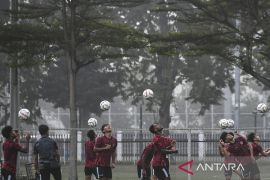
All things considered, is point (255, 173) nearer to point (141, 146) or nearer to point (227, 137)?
point (227, 137)

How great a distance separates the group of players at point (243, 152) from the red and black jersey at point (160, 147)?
1760mm

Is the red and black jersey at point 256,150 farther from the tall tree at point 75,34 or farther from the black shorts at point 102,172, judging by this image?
the tall tree at point 75,34

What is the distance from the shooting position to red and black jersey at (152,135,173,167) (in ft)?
60.4

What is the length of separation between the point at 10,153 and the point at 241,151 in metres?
5.56

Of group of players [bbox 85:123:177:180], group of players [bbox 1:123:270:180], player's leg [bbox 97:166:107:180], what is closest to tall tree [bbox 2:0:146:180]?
group of players [bbox 85:123:177:180]

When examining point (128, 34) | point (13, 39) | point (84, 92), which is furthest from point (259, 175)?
point (84, 92)

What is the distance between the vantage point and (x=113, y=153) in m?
19.8

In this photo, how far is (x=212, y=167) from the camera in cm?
2261

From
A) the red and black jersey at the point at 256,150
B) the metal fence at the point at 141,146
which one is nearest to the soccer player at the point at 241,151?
the red and black jersey at the point at 256,150

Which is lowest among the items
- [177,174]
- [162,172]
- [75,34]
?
[177,174]

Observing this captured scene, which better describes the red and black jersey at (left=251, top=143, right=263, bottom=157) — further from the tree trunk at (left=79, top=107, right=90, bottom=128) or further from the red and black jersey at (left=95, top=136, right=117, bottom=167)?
the tree trunk at (left=79, top=107, right=90, bottom=128)

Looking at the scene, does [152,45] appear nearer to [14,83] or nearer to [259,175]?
[14,83]

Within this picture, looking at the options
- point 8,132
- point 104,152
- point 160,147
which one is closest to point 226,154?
point 160,147

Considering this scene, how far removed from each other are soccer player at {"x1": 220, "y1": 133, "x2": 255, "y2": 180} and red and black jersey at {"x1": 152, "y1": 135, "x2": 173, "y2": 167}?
69.3 inches
